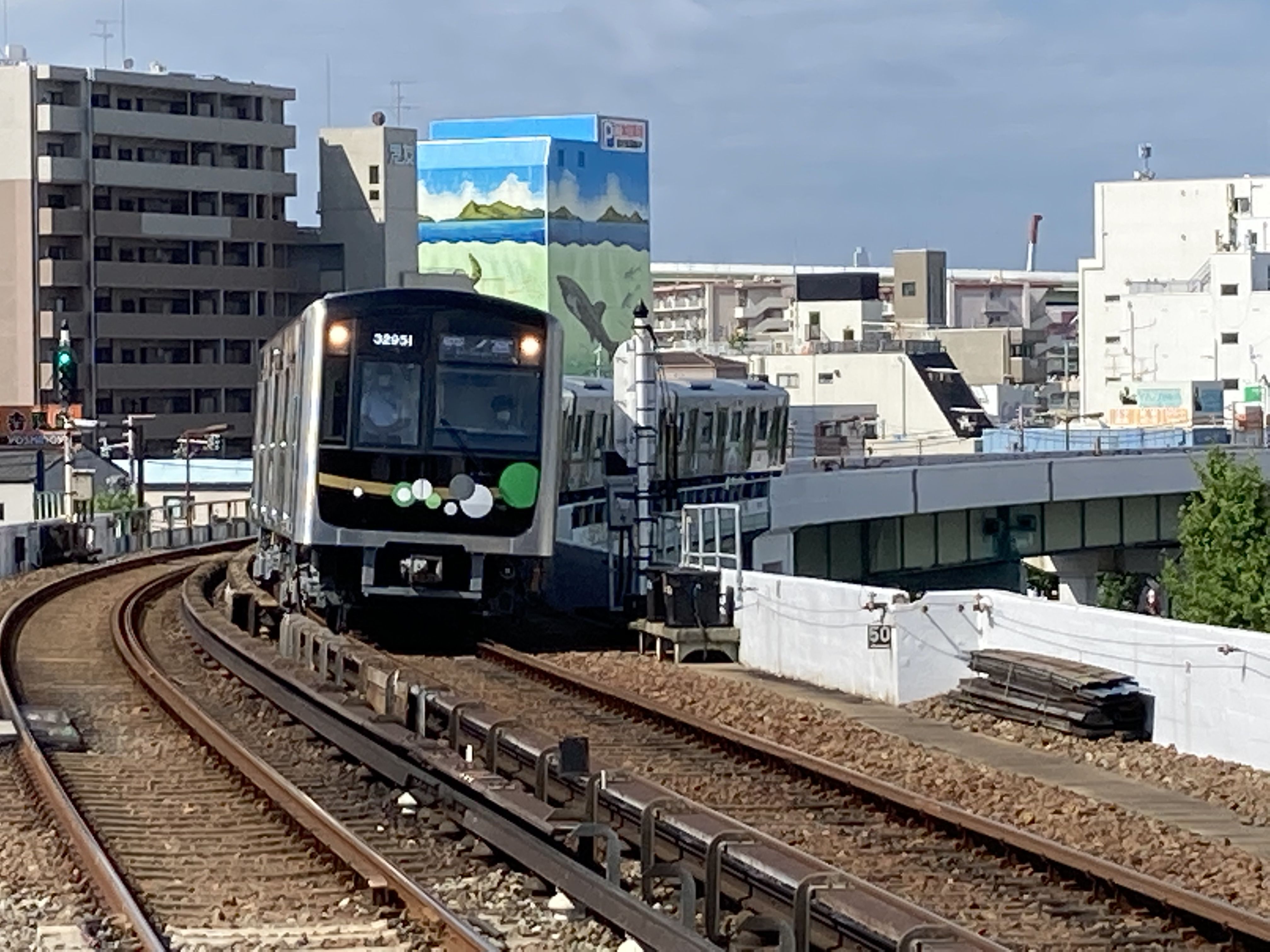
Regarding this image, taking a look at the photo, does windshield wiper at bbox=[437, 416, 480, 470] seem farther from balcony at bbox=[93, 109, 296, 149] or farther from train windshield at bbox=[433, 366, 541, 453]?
balcony at bbox=[93, 109, 296, 149]

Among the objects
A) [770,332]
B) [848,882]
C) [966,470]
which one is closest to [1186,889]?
Answer: [848,882]

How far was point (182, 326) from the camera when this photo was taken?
91312mm

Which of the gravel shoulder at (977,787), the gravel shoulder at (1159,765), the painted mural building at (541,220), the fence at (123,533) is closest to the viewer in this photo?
the gravel shoulder at (977,787)

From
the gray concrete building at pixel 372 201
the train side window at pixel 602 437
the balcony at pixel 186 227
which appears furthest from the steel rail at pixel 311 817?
the gray concrete building at pixel 372 201

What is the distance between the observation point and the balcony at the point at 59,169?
8831cm

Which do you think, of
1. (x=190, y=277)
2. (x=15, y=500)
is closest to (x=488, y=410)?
(x=15, y=500)

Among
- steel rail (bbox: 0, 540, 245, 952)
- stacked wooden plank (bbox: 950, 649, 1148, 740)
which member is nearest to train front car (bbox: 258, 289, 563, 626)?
steel rail (bbox: 0, 540, 245, 952)

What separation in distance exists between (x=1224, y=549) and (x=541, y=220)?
7576cm

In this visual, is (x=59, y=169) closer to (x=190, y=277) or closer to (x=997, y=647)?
(x=190, y=277)

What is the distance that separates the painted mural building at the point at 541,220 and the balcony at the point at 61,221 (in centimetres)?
2827

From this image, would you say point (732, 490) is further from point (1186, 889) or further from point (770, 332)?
point (770, 332)

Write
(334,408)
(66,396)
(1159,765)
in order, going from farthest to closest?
(66,396)
(334,408)
(1159,765)

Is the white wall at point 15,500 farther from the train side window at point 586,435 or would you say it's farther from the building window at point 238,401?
the train side window at point 586,435

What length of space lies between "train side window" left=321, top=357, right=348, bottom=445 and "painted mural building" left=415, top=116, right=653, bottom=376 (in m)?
92.6
